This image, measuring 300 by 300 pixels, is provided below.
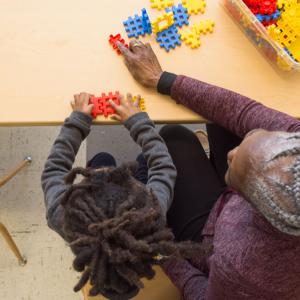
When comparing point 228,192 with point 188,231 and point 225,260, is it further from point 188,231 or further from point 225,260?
point 225,260

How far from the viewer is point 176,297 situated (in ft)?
3.16

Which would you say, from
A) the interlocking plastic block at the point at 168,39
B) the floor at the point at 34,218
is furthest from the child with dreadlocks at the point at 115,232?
the floor at the point at 34,218

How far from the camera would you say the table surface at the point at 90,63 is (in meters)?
0.92

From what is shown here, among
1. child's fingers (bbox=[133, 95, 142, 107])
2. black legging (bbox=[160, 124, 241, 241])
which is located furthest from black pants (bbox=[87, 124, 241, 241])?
child's fingers (bbox=[133, 95, 142, 107])

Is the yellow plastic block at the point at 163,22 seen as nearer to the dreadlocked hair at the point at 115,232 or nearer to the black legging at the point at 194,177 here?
the black legging at the point at 194,177

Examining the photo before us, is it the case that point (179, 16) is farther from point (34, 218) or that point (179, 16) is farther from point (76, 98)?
point (34, 218)

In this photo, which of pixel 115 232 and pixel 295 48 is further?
pixel 295 48

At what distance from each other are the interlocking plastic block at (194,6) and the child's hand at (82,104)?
37 centimetres

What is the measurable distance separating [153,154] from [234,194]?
218 mm

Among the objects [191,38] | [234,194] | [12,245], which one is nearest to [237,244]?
[234,194]

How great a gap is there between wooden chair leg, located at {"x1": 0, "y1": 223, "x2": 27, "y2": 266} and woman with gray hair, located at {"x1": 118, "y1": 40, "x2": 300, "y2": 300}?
1.99ft

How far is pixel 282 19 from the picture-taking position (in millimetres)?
1003

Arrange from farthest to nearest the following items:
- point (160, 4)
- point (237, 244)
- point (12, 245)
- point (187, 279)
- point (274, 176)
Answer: point (12, 245) → point (160, 4) → point (187, 279) → point (237, 244) → point (274, 176)

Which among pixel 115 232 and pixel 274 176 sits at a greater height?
pixel 274 176
